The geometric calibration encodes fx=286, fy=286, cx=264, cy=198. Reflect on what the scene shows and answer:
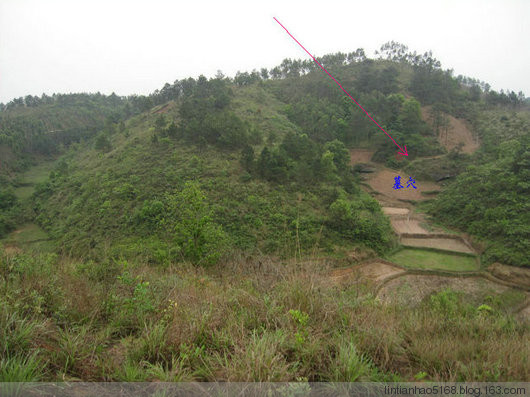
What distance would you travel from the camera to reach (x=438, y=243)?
20.9m

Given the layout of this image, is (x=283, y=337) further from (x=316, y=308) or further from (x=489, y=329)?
(x=489, y=329)

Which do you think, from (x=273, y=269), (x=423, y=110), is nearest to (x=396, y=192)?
(x=423, y=110)

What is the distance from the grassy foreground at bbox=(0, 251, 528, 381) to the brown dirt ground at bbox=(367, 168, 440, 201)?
2812cm

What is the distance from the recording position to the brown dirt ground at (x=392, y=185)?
97.2 feet

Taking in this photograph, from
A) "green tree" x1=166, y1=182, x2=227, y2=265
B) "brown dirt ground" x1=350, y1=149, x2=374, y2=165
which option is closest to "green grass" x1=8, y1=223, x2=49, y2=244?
"green tree" x1=166, y1=182, x2=227, y2=265

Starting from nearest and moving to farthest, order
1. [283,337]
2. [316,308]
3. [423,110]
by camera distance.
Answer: [283,337]
[316,308]
[423,110]

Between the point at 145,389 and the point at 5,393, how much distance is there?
91 cm

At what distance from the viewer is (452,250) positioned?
1988 centimetres

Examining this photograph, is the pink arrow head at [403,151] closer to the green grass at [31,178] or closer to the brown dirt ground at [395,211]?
the brown dirt ground at [395,211]

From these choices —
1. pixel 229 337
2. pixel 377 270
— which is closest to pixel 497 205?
pixel 377 270

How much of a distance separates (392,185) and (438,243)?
11983 millimetres

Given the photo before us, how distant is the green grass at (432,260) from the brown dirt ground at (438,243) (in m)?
0.68

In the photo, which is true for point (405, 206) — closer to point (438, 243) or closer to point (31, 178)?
point (438, 243)

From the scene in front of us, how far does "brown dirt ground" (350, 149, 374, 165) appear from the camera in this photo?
38094 millimetres
